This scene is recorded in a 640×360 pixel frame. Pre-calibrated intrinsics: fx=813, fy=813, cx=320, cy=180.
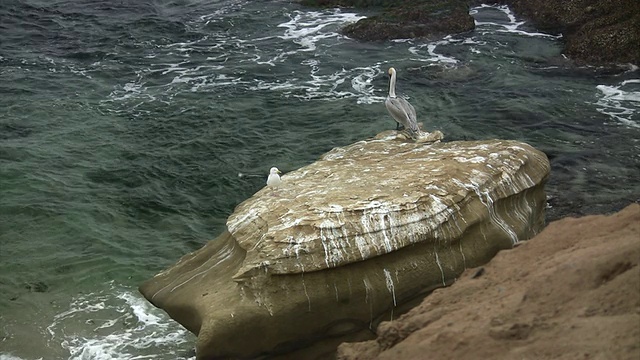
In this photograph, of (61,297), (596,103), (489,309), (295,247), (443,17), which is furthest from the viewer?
(443,17)

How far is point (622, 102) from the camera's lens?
65.5ft

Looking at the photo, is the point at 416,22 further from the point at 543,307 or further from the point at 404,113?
the point at 543,307

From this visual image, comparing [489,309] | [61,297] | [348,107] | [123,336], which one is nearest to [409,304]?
[489,309]

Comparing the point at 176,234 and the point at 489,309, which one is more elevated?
the point at 489,309

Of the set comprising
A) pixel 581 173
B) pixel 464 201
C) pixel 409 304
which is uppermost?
pixel 464 201

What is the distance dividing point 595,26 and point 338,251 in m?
18.0

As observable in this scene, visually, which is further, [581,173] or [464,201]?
[581,173]

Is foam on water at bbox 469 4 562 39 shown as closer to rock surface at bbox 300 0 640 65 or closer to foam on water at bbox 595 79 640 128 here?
rock surface at bbox 300 0 640 65

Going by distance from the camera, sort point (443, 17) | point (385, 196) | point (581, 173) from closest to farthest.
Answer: point (385, 196)
point (581, 173)
point (443, 17)

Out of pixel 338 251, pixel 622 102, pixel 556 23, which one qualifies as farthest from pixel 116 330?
pixel 556 23

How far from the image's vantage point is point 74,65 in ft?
77.8

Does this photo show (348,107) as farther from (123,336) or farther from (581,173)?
(123,336)

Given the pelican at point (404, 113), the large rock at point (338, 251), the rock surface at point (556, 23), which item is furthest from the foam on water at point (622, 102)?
the large rock at point (338, 251)

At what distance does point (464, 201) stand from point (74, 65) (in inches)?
668
